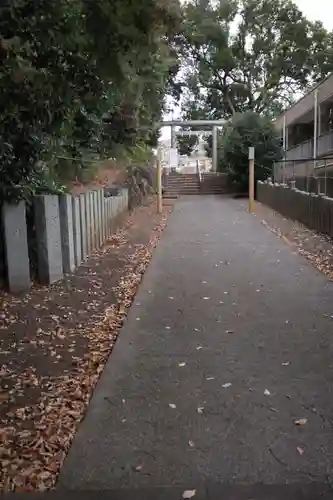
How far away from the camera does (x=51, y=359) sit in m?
5.00

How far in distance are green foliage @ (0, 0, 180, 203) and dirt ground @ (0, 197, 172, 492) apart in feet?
5.17

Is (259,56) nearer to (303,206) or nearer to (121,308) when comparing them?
(303,206)

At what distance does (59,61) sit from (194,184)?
3046 centimetres

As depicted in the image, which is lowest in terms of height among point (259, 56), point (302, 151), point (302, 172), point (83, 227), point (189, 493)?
point (189, 493)

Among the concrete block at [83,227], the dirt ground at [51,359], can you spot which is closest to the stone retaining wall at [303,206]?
the dirt ground at [51,359]

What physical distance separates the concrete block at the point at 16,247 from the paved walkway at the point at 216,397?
61.4 inches

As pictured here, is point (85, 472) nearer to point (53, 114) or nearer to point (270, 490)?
point (270, 490)

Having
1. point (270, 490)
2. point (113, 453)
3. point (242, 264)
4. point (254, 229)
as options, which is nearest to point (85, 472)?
point (113, 453)

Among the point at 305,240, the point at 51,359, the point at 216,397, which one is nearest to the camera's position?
the point at 216,397

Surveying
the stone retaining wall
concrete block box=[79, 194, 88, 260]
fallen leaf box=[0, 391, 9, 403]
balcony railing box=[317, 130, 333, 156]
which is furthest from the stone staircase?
fallen leaf box=[0, 391, 9, 403]

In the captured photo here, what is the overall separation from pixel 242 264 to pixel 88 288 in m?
2.98

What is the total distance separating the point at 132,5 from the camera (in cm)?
446

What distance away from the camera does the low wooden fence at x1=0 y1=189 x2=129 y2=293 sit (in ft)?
23.7

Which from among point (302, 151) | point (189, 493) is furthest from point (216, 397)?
point (302, 151)
